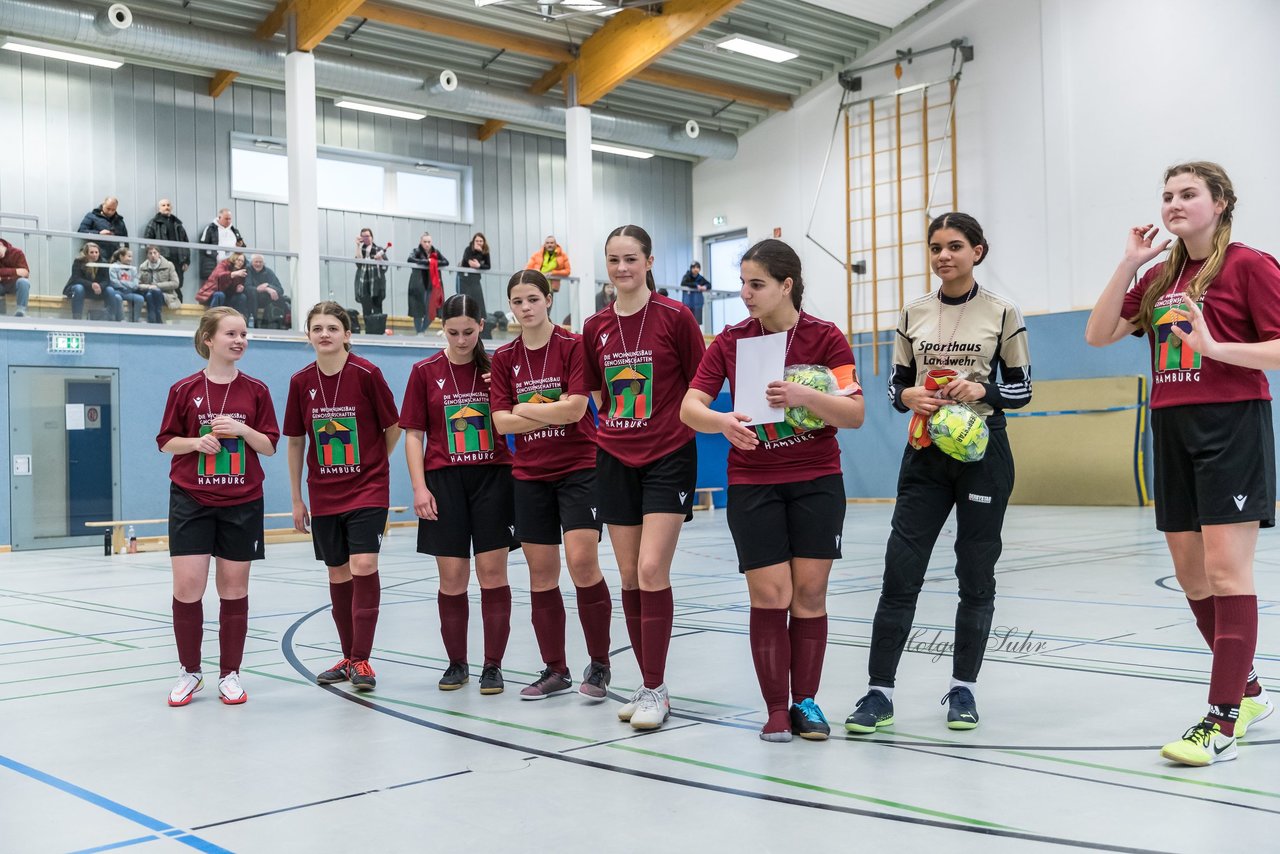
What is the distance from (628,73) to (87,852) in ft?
55.6

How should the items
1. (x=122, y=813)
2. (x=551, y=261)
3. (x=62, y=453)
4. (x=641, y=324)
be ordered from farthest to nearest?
(x=551, y=261), (x=62, y=453), (x=641, y=324), (x=122, y=813)

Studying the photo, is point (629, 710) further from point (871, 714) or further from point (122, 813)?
point (122, 813)

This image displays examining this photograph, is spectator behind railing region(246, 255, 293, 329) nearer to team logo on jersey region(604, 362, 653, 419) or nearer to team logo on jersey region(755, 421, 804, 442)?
team logo on jersey region(604, 362, 653, 419)

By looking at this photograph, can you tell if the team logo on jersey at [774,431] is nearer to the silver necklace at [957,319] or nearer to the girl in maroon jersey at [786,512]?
the girl in maroon jersey at [786,512]

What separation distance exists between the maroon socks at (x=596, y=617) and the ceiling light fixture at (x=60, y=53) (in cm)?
1556

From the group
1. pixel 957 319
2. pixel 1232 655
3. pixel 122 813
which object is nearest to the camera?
pixel 122 813

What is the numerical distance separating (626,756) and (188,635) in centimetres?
220

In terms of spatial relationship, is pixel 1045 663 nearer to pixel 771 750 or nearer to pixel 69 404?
pixel 771 750

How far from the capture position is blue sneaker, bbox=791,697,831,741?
377 centimetres

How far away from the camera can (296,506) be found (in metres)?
5.11

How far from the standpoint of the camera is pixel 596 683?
457 centimetres

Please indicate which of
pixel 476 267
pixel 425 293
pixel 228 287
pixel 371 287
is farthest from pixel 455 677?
pixel 476 267

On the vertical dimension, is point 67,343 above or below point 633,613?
above

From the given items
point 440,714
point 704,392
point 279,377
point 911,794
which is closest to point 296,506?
point 440,714
